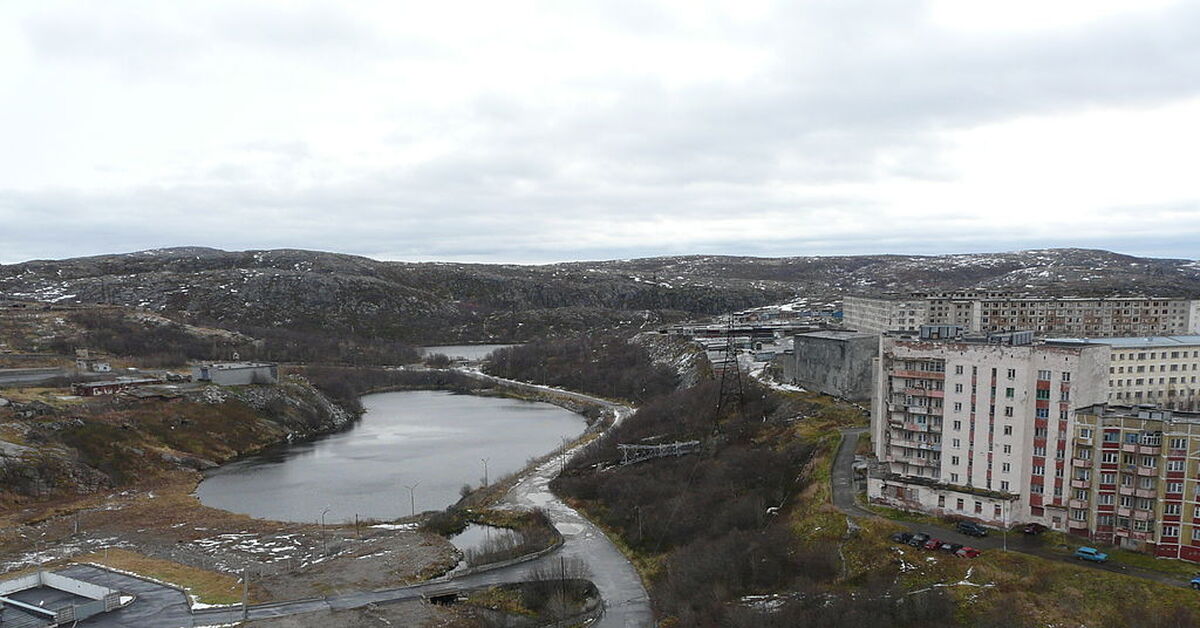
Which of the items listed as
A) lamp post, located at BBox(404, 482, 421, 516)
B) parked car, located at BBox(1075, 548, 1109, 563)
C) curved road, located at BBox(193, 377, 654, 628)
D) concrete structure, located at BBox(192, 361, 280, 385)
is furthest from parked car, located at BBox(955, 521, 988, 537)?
concrete structure, located at BBox(192, 361, 280, 385)

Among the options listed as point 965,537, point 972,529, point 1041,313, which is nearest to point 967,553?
point 965,537

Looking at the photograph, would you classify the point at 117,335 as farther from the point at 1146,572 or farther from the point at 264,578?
the point at 1146,572

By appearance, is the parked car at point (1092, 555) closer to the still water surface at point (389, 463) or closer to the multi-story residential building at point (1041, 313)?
the still water surface at point (389, 463)

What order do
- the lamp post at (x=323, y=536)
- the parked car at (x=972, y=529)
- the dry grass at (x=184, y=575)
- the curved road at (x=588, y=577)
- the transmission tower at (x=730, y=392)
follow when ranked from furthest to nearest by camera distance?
the transmission tower at (x=730, y=392) < the lamp post at (x=323, y=536) < the dry grass at (x=184, y=575) < the parked car at (x=972, y=529) < the curved road at (x=588, y=577)

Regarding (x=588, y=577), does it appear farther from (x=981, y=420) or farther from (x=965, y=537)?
(x=981, y=420)

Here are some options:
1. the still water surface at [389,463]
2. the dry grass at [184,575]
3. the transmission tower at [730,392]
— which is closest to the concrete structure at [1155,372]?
the transmission tower at [730,392]

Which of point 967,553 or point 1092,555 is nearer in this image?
point 1092,555

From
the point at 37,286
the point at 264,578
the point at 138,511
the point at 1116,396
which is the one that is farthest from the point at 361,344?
the point at 1116,396
